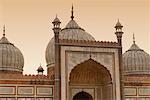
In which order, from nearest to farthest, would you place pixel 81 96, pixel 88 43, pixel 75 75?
pixel 88 43 < pixel 75 75 < pixel 81 96

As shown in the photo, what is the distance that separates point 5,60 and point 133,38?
8490mm

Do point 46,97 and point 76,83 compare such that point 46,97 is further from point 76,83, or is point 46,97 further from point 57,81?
point 76,83

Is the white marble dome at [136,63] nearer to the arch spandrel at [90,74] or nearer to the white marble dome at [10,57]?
the arch spandrel at [90,74]

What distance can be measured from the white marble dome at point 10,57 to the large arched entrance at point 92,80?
3.45m

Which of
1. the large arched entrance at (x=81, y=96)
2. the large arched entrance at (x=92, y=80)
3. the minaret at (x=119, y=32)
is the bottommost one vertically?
the large arched entrance at (x=81, y=96)

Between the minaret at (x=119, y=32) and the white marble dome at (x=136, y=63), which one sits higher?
the minaret at (x=119, y=32)

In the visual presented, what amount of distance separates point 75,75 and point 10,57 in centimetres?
380

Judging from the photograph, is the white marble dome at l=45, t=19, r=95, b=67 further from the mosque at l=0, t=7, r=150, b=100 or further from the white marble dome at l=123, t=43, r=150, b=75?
the white marble dome at l=123, t=43, r=150, b=75

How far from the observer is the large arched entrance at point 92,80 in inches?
671

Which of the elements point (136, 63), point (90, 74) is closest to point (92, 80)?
point (90, 74)

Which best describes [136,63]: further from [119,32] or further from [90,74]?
[90,74]

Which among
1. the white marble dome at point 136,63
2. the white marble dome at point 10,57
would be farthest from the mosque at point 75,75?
the white marble dome at point 136,63

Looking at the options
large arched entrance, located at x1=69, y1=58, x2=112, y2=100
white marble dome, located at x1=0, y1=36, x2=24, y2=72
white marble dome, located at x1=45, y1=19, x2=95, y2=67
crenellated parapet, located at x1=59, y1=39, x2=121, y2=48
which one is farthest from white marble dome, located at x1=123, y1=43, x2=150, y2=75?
white marble dome, located at x1=0, y1=36, x2=24, y2=72

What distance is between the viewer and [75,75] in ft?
57.2
